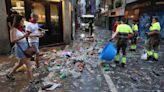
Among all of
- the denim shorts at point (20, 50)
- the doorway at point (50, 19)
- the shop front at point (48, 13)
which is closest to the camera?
the denim shorts at point (20, 50)

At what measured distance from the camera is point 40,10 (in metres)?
11.4

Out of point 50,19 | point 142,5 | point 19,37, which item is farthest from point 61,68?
point 142,5

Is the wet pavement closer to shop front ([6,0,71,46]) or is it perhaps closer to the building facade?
the building facade

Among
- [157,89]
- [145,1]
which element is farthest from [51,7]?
[145,1]

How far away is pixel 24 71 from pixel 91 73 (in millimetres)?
2286

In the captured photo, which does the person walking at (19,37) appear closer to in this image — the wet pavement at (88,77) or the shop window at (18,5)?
the wet pavement at (88,77)

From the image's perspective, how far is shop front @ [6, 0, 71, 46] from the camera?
1018 centimetres

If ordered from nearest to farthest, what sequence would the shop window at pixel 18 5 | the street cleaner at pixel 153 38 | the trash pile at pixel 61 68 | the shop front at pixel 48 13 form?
the trash pile at pixel 61 68, the street cleaner at pixel 153 38, the shop window at pixel 18 5, the shop front at pixel 48 13

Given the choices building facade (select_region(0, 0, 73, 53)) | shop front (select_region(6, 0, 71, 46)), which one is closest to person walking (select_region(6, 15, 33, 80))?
building facade (select_region(0, 0, 73, 53))

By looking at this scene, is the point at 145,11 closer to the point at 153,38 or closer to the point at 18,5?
the point at 153,38

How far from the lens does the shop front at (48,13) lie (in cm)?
1018

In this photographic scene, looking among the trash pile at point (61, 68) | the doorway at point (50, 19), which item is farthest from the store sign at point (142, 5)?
the trash pile at point (61, 68)

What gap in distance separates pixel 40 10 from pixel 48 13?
609 millimetres

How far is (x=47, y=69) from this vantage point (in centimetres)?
667
